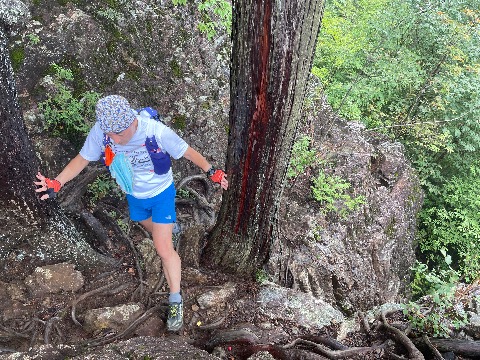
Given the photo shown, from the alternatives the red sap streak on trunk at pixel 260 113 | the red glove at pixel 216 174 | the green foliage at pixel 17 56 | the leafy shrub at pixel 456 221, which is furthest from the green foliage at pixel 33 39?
the leafy shrub at pixel 456 221

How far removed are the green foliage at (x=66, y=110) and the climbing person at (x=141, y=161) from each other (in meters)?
1.36

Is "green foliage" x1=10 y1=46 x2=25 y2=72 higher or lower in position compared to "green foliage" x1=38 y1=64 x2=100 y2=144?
higher

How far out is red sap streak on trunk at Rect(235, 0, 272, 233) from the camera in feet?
8.57

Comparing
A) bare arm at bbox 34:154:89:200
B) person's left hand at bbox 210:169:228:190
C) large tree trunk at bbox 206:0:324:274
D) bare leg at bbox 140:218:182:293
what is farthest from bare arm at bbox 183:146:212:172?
bare arm at bbox 34:154:89:200

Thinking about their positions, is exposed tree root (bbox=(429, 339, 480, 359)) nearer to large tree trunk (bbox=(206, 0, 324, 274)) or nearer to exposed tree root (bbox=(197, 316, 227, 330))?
large tree trunk (bbox=(206, 0, 324, 274))

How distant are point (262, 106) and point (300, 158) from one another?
3.37m

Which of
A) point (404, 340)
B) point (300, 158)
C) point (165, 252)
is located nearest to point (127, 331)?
point (165, 252)

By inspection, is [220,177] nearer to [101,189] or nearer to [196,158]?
[196,158]

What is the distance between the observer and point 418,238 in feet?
33.1

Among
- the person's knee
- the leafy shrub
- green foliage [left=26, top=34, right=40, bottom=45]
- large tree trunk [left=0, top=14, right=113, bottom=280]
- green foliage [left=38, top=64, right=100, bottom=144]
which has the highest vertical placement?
green foliage [left=26, top=34, right=40, bottom=45]

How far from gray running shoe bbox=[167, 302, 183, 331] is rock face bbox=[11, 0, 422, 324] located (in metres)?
0.80

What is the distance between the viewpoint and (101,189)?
179 inches

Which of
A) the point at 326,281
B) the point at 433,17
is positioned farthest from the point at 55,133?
the point at 433,17

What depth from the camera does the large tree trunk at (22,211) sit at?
2.93 m
